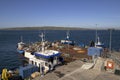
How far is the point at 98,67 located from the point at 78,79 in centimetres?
719

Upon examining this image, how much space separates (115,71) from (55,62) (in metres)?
16.9

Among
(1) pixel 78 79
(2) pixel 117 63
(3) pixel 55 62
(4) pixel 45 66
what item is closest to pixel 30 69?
(4) pixel 45 66

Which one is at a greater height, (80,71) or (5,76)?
(80,71)

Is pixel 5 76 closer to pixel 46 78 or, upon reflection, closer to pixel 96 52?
pixel 46 78

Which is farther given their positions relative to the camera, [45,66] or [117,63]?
[45,66]

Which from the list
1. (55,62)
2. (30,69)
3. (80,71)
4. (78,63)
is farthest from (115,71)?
(30,69)

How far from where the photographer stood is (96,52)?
45844mm

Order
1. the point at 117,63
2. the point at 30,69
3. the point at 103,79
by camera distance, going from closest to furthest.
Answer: the point at 103,79 → the point at 117,63 → the point at 30,69

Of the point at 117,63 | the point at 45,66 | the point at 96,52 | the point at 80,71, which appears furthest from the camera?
the point at 96,52

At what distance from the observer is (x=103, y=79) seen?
79.4ft

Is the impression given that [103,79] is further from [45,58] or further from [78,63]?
[45,58]

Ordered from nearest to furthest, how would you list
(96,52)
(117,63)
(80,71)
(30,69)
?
(80,71)
(117,63)
(30,69)
(96,52)

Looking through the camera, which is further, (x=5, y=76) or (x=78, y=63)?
(x=78, y=63)

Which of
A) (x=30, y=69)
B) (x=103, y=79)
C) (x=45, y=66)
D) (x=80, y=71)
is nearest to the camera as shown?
(x=103, y=79)
